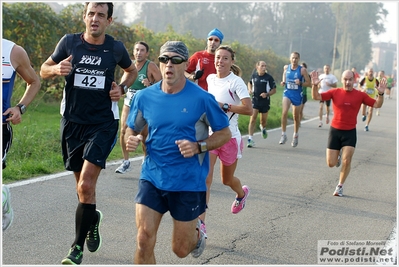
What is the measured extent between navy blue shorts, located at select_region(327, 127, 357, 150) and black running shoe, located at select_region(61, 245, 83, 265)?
5.47 metres

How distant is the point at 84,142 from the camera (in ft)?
20.4

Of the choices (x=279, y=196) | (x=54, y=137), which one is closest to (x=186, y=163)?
(x=279, y=196)

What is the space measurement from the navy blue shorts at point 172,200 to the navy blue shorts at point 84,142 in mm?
1029

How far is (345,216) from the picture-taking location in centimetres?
844

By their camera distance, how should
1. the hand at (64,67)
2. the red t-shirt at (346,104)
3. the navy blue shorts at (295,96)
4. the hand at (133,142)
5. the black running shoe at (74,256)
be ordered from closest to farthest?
the hand at (133,142)
the black running shoe at (74,256)
the hand at (64,67)
the red t-shirt at (346,104)
the navy blue shorts at (295,96)

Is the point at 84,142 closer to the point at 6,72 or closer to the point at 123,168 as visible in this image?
the point at 6,72

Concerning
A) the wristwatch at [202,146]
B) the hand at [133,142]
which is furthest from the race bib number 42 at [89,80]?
the wristwatch at [202,146]

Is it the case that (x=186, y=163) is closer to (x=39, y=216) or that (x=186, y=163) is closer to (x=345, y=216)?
(x=39, y=216)

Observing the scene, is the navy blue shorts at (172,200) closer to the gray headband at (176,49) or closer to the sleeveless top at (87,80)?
the gray headband at (176,49)

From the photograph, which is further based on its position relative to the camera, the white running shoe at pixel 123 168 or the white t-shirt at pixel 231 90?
the white running shoe at pixel 123 168

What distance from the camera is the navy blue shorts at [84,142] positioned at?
20.1ft

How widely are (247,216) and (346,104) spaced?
3.05m

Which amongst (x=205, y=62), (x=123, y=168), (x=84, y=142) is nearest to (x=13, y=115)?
(x=84, y=142)

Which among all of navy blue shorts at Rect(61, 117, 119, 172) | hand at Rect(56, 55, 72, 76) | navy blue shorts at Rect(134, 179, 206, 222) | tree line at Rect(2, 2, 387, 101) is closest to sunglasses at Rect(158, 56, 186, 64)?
navy blue shorts at Rect(134, 179, 206, 222)
